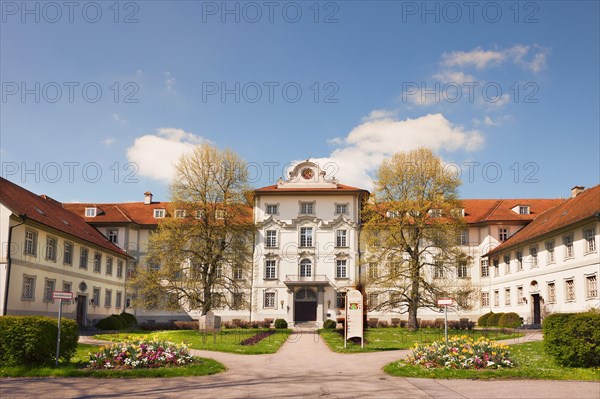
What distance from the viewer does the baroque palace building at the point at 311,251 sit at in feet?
137

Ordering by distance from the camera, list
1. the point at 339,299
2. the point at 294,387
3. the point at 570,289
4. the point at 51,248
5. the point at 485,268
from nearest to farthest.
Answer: the point at 294,387, the point at 570,289, the point at 51,248, the point at 339,299, the point at 485,268

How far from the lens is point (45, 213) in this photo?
38531mm

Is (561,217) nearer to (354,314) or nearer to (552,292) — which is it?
(552,292)

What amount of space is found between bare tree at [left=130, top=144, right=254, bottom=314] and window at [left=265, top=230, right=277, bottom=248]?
10.4m

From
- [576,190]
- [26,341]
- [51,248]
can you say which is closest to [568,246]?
[576,190]

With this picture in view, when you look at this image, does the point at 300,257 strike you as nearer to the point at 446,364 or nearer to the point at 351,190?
the point at 351,190

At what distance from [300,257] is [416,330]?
1510cm

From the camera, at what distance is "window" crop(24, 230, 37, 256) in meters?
33.7

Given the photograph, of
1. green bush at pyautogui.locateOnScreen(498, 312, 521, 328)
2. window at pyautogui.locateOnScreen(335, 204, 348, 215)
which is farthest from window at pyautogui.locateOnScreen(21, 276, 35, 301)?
green bush at pyautogui.locateOnScreen(498, 312, 521, 328)

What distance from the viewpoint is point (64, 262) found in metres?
38.8

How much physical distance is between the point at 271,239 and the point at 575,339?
37.5 meters

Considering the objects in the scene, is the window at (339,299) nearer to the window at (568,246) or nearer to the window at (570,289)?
the window at (570,289)

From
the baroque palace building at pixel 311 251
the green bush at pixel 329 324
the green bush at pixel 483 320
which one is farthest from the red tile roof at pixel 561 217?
the green bush at pixel 329 324

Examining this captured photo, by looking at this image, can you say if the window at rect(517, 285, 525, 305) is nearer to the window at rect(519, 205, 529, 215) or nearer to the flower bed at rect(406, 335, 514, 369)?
the window at rect(519, 205, 529, 215)
